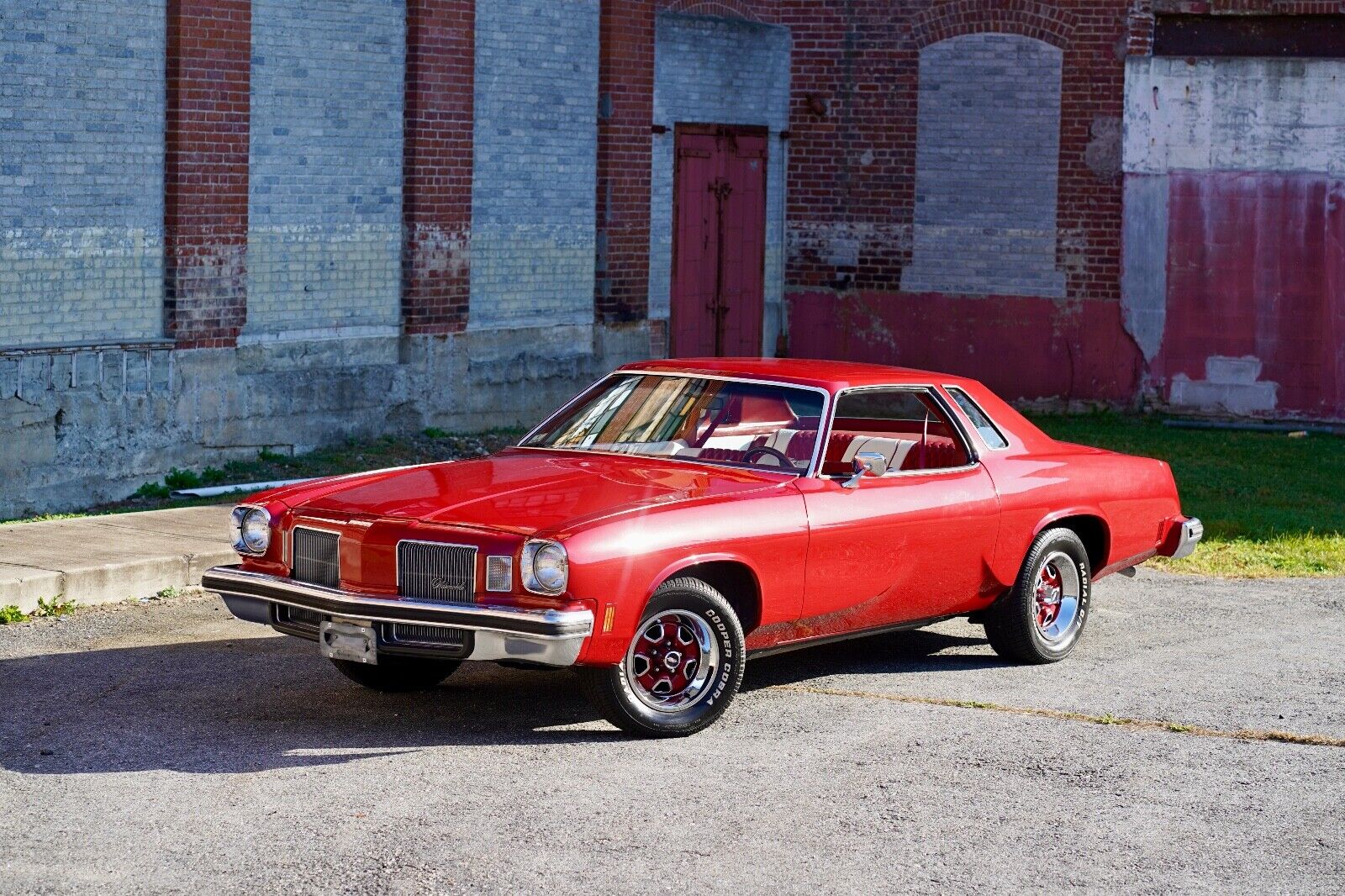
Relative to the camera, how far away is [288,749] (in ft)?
22.9

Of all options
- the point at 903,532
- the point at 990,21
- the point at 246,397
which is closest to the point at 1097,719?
the point at 903,532

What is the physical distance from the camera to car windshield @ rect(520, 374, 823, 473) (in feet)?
26.6

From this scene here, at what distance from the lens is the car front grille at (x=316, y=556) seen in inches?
286

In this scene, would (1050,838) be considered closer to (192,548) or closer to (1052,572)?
(1052,572)

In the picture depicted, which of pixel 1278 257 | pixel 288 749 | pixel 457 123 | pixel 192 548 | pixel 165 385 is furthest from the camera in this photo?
pixel 1278 257

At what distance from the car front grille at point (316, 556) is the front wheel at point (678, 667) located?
1.04 metres

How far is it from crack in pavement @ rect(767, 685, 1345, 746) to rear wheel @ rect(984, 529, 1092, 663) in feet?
2.64

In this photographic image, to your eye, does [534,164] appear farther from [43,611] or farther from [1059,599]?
[1059,599]

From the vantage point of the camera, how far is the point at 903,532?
320 inches

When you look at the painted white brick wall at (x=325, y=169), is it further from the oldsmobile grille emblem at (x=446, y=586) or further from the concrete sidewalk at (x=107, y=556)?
the oldsmobile grille emblem at (x=446, y=586)

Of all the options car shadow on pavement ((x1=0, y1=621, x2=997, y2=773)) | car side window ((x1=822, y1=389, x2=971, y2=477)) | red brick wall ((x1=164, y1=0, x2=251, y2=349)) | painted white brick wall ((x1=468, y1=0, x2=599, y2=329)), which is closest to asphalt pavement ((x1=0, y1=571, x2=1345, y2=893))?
car shadow on pavement ((x1=0, y1=621, x2=997, y2=773))

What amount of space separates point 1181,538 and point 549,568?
3989 millimetres

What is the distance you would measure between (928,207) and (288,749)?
46.0 feet

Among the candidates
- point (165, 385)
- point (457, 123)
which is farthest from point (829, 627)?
point (457, 123)
